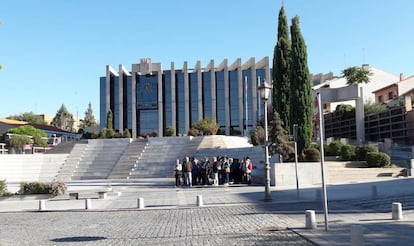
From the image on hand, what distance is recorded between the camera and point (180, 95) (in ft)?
290

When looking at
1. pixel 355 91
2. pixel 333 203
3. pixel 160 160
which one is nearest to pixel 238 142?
pixel 160 160

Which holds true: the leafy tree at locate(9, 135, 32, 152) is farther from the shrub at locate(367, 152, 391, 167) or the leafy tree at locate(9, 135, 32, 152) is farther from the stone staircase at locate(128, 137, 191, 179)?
the shrub at locate(367, 152, 391, 167)

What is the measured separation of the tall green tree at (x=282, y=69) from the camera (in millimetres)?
31719

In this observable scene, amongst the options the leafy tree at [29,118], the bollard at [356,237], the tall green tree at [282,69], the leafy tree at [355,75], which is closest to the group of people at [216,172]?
the tall green tree at [282,69]

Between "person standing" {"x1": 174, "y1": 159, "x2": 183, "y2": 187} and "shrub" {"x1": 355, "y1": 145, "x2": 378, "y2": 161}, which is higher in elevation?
"shrub" {"x1": 355, "y1": 145, "x2": 378, "y2": 161}

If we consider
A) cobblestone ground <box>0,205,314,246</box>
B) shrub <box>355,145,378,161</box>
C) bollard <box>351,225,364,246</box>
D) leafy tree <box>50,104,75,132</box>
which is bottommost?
cobblestone ground <box>0,205,314,246</box>

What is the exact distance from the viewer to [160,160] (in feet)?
136

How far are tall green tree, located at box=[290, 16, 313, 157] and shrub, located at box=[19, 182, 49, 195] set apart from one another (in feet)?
48.5

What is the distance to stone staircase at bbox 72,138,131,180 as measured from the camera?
4134 centimetres

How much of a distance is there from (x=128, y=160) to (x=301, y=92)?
63.0 feet

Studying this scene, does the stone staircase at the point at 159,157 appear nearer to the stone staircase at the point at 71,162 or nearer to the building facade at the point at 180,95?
the stone staircase at the point at 71,162

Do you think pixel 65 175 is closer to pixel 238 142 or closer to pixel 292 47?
pixel 238 142

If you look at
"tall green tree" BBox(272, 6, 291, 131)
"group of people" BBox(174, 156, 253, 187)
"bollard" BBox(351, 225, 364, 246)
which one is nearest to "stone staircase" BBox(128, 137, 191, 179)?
"group of people" BBox(174, 156, 253, 187)

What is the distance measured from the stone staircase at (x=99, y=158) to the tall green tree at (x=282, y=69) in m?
17.0
